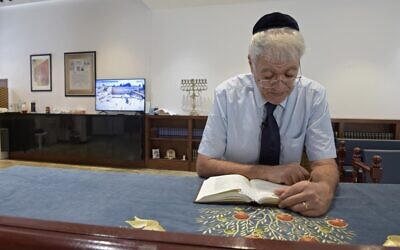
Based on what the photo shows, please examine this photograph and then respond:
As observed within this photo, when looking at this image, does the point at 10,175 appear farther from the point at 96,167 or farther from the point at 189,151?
the point at 96,167

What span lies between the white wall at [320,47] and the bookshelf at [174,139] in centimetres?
33

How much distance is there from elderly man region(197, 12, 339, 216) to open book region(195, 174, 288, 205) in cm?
10

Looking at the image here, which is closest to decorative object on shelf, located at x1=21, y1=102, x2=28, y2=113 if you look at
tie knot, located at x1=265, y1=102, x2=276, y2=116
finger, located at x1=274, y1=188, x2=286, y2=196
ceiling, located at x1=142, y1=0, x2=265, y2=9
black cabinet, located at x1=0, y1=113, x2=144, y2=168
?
black cabinet, located at x1=0, y1=113, x2=144, y2=168

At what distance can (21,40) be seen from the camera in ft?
18.4

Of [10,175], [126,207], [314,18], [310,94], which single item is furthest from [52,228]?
[314,18]

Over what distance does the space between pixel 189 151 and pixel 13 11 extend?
4.52 metres

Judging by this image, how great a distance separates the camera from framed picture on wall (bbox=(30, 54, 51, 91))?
18.0 ft

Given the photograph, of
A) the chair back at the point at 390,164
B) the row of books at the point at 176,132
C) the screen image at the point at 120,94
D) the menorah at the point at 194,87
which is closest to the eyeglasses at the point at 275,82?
the chair back at the point at 390,164

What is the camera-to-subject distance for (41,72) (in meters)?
5.52

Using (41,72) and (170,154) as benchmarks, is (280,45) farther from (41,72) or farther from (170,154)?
(41,72)

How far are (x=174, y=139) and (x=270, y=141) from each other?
3.54 metres

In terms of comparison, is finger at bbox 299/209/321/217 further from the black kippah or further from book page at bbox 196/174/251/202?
the black kippah

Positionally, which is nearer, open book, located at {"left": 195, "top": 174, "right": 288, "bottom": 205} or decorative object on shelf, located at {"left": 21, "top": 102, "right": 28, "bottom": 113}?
open book, located at {"left": 195, "top": 174, "right": 288, "bottom": 205}

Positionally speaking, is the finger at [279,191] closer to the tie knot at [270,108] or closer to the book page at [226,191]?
the book page at [226,191]
